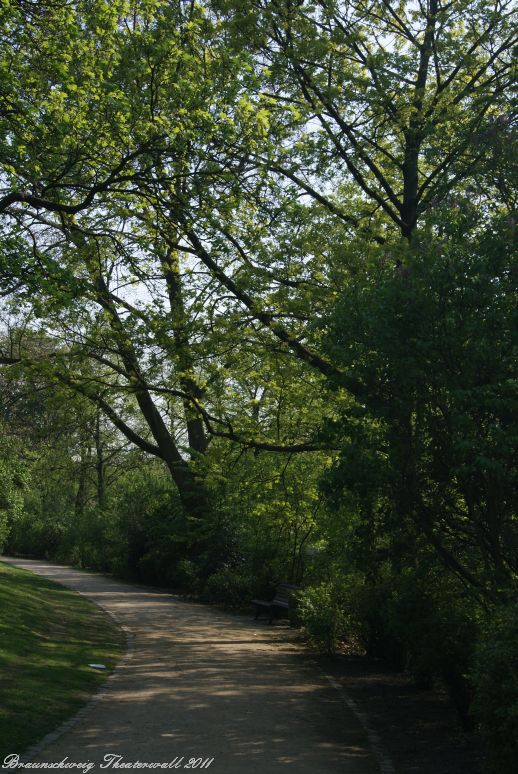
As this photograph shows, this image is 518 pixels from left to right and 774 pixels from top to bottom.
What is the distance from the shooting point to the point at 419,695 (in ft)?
37.8

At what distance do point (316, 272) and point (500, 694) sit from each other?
1047cm

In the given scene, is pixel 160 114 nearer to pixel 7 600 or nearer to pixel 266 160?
pixel 266 160

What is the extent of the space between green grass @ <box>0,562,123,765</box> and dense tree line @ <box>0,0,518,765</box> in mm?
3740

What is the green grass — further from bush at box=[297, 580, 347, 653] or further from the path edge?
bush at box=[297, 580, 347, 653]

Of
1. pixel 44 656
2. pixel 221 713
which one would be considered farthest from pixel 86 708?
pixel 44 656

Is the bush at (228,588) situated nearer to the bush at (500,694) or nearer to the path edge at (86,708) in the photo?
the path edge at (86,708)

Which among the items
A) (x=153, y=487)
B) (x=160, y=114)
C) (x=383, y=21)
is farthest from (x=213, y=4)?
(x=153, y=487)

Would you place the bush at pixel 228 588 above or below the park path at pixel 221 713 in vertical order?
above

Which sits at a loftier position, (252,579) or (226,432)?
(226,432)

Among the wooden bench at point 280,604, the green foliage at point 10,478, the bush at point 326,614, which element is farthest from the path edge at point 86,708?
the green foliage at point 10,478

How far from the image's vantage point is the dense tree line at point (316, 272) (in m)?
8.95

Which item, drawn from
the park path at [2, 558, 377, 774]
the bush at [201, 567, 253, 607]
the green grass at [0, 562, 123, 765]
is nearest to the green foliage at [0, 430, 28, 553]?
the green grass at [0, 562, 123, 765]

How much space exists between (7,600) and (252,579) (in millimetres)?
6902

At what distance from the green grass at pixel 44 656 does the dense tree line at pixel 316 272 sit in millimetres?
3740
